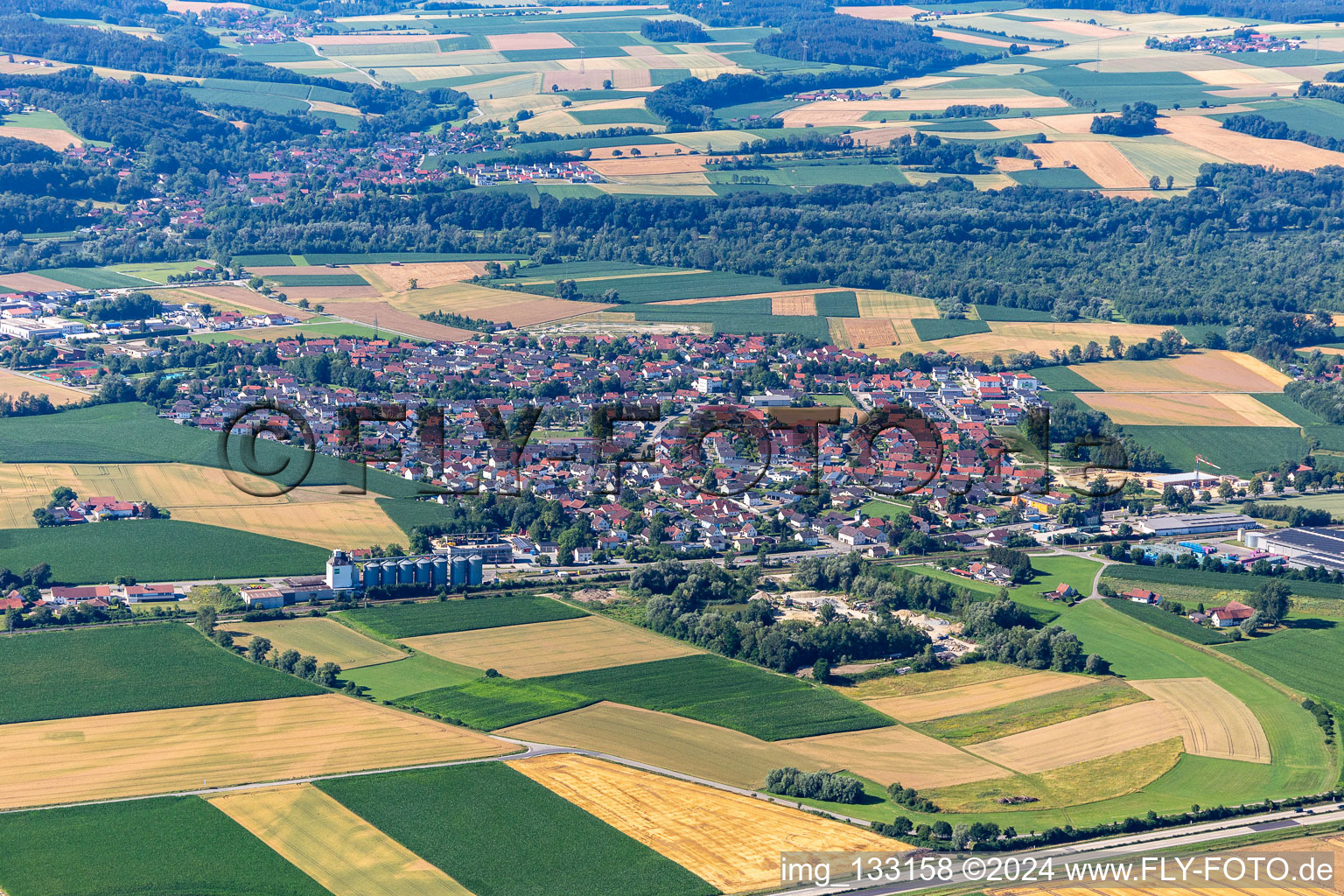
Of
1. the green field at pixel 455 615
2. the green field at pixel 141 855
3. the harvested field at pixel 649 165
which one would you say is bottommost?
the green field at pixel 141 855

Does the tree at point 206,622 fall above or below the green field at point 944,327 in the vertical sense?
below

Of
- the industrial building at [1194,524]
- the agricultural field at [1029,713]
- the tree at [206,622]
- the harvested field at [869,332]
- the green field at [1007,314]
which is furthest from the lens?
the green field at [1007,314]

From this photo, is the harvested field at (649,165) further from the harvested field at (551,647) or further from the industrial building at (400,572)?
the harvested field at (551,647)

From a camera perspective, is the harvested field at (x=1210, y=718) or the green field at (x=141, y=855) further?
the harvested field at (x=1210, y=718)

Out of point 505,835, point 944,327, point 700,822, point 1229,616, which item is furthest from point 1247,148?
point 505,835

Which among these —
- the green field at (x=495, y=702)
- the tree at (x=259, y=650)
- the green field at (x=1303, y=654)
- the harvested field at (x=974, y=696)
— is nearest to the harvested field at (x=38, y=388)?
the tree at (x=259, y=650)

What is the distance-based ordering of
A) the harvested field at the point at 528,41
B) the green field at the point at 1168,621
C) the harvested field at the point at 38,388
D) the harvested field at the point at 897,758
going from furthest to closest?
the harvested field at the point at 528,41
the harvested field at the point at 38,388
the green field at the point at 1168,621
the harvested field at the point at 897,758

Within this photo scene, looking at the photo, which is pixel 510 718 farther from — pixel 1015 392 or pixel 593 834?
pixel 1015 392
